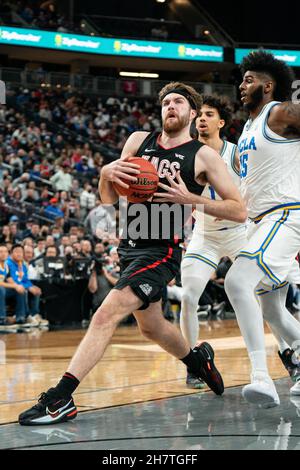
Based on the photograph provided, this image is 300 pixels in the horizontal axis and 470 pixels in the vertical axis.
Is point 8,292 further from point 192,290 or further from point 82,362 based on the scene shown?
point 82,362

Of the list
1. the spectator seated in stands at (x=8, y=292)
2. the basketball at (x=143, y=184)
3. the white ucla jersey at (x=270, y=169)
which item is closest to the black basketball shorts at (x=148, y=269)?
the basketball at (x=143, y=184)

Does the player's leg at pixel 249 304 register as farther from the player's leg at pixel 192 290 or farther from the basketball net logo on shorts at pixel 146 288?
the player's leg at pixel 192 290

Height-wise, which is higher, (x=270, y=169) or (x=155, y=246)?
(x=270, y=169)

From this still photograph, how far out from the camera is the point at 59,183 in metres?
18.6

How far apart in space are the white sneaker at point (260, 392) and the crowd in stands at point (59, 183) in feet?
13.4

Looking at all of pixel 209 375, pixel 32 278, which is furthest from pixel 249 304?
pixel 32 278

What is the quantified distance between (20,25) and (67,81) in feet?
10.6

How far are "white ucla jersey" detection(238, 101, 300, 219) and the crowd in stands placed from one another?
355cm

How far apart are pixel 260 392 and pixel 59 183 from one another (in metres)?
14.6

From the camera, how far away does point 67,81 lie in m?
26.8

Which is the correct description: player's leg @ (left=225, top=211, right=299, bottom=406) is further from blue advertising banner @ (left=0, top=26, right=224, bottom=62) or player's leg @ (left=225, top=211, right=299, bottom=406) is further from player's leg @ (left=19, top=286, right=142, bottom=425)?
blue advertising banner @ (left=0, top=26, right=224, bottom=62)

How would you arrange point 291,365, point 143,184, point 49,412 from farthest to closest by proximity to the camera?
point 291,365 < point 143,184 < point 49,412

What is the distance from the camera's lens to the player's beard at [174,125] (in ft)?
16.1
